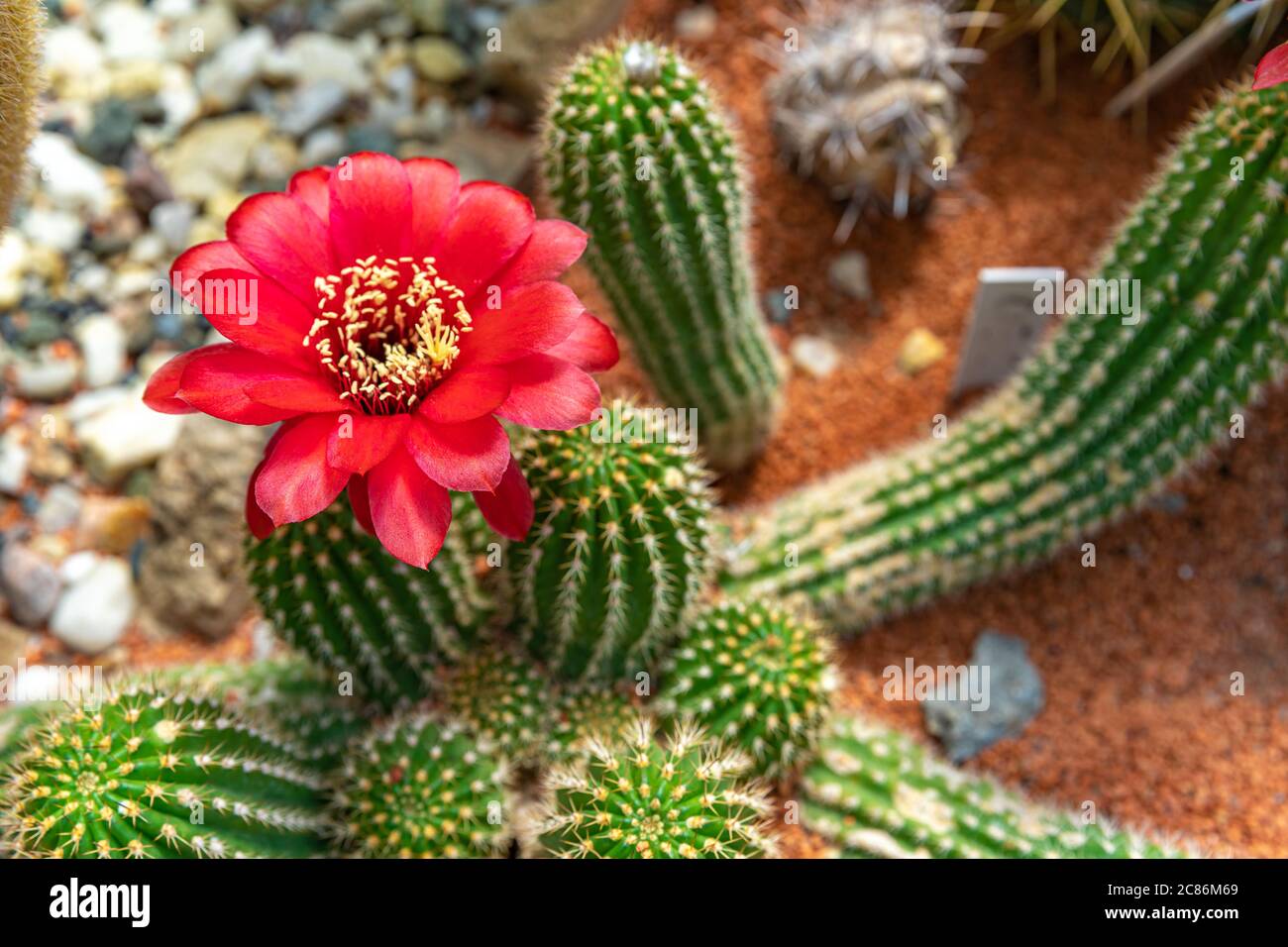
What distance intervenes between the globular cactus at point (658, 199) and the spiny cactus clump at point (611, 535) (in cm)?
48

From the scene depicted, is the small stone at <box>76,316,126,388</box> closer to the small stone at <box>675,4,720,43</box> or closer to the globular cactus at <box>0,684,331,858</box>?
the globular cactus at <box>0,684,331,858</box>

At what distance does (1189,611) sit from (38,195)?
→ 367 cm

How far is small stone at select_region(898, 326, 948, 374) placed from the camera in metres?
3.45

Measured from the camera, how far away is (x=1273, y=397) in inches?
129

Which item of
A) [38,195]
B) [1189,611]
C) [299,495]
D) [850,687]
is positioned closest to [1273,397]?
[1189,611]

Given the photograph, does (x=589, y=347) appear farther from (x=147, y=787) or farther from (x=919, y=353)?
(x=919, y=353)

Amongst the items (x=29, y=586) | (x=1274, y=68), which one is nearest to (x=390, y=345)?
(x=1274, y=68)

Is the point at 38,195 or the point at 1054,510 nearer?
the point at 1054,510

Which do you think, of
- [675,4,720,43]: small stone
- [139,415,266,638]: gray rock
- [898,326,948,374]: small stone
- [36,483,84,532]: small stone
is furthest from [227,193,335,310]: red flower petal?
[675,4,720,43]: small stone

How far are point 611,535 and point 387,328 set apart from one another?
55 centimetres

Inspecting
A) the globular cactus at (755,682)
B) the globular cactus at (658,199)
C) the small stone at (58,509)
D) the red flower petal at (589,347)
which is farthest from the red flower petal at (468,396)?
the small stone at (58,509)

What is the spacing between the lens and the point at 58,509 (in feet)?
10.6

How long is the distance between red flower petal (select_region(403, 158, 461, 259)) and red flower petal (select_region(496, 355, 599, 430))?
0.30 m
